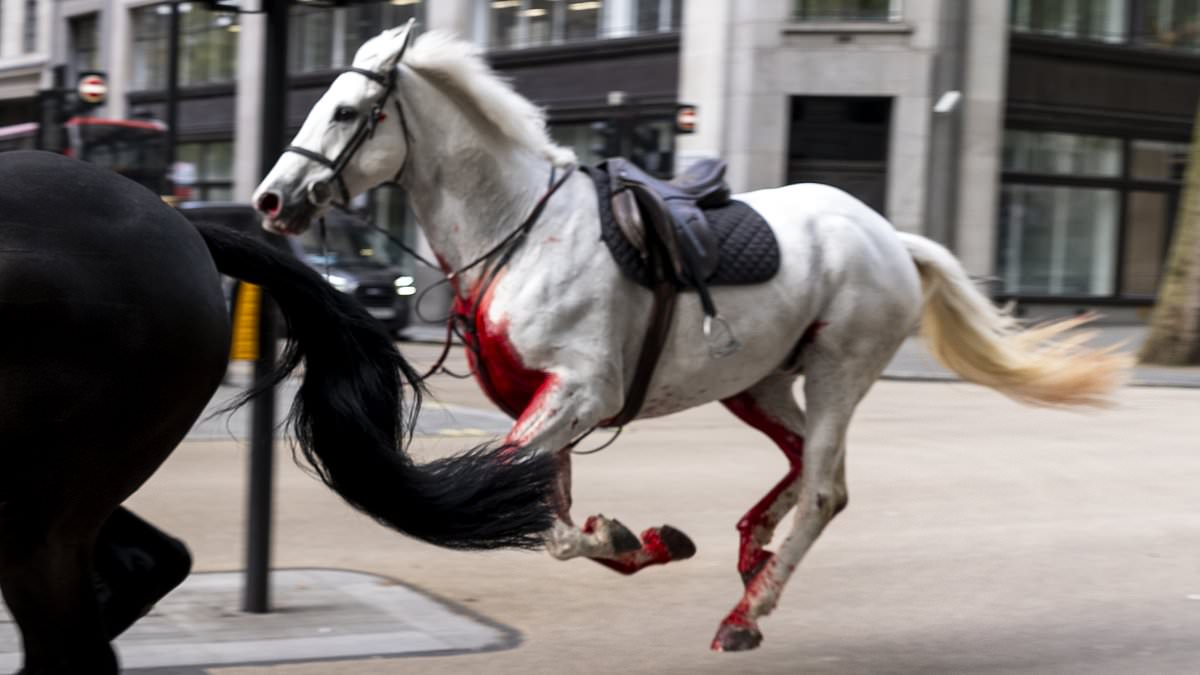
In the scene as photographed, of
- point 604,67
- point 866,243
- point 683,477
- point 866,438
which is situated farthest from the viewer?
point 604,67

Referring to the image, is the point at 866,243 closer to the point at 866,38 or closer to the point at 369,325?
the point at 369,325

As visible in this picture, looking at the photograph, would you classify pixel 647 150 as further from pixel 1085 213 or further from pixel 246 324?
pixel 1085 213

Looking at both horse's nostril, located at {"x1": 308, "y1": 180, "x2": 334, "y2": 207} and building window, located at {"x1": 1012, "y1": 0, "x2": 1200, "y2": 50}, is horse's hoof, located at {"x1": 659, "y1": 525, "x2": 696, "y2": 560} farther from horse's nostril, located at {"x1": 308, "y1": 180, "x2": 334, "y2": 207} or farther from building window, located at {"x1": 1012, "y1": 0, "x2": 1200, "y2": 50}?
building window, located at {"x1": 1012, "y1": 0, "x2": 1200, "y2": 50}

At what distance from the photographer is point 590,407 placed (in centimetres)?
545

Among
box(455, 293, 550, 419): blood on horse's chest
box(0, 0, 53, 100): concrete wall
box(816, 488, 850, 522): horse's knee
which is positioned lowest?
box(816, 488, 850, 522): horse's knee

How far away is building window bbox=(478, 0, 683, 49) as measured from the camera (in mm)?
28859

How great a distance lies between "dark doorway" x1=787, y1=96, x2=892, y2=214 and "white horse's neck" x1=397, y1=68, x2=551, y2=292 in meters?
21.8

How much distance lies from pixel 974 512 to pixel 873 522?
0.78 m

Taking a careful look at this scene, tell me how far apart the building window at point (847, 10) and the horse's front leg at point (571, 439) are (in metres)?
22.4

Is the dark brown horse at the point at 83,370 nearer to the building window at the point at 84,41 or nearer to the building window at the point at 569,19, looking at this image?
the building window at the point at 569,19

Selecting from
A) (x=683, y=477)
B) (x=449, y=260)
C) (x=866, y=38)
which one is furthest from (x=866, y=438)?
(x=866, y=38)

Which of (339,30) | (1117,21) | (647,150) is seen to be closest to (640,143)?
(647,150)

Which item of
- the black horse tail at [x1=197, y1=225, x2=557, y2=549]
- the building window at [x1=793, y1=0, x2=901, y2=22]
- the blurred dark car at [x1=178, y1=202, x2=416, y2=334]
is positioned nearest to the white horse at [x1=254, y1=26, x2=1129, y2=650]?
the black horse tail at [x1=197, y1=225, x2=557, y2=549]

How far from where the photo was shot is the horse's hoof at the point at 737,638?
562 centimetres
